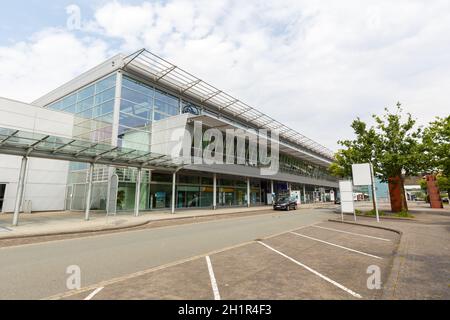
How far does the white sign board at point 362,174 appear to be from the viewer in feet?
58.2

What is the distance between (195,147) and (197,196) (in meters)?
6.17

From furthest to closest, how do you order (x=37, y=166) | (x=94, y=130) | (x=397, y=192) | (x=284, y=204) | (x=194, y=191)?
1. (x=284, y=204)
2. (x=194, y=191)
3. (x=94, y=130)
4. (x=37, y=166)
5. (x=397, y=192)

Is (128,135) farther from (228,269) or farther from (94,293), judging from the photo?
(94,293)

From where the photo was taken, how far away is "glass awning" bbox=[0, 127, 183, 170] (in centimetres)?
1341

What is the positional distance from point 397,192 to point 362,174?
27.9 feet

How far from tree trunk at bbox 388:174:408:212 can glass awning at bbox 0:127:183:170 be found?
66.6 feet

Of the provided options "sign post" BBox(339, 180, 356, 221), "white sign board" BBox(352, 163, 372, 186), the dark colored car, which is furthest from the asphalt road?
the dark colored car

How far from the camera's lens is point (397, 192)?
2352cm

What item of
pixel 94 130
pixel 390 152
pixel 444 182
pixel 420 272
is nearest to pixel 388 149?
pixel 390 152

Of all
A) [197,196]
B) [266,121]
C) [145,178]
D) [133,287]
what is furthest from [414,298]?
[266,121]

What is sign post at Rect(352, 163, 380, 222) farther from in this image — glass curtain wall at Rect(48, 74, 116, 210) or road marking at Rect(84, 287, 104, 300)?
glass curtain wall at Rect(48, 74, 116, 210)

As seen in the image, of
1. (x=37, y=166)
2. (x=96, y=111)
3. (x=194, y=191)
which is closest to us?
(x=37, y=166)

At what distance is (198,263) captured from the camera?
6.78 m

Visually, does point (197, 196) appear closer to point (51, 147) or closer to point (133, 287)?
point (51, 147)
